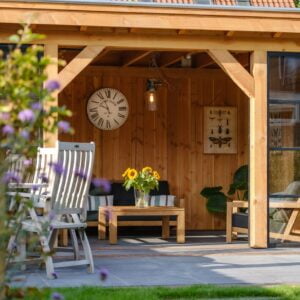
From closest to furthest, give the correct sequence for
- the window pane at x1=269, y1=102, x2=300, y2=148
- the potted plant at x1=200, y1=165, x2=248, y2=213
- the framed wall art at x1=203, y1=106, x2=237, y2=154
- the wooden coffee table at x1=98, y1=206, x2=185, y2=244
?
the window pane at x1=269, y1=102, x2=300, y2=148 < the wooden coffee table at x1=98, y1=206, x2=185, y2=244 < the potted plant at x1=200, y1=165, x2=248, y2=213 < the framed wall art at x1=203, y1=106, x2=237, y2=154

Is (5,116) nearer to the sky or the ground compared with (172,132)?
nearer to the ground

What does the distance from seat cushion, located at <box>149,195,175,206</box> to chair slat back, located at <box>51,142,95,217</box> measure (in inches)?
174

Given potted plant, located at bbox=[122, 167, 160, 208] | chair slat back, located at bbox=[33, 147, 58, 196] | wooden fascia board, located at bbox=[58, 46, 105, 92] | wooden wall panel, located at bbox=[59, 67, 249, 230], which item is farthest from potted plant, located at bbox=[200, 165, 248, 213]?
chair slat back, located at bbox=[33, 147, 58, 196]

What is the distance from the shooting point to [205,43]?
893 centimetres

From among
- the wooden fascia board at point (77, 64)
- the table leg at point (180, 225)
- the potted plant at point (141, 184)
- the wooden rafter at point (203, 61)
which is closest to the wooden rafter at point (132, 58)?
the wooden rafter at point (203, 61)

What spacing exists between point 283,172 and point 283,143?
1.07 ft

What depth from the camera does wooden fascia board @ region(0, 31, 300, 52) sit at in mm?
8500

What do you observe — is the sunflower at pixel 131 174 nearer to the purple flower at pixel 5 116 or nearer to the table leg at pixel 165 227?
the table leg at pixel 165 227

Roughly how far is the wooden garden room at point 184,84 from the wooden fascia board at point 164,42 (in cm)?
1

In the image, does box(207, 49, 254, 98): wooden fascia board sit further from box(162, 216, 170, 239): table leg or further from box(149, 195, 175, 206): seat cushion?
box(149, 195, 175, 206): seat cushion

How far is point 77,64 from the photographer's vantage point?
27.8 feet

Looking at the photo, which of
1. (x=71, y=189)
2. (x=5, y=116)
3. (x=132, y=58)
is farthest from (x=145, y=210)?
(x=5, y=116)

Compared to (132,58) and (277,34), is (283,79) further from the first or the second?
(132,58)

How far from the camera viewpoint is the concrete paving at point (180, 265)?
6.31 meters
